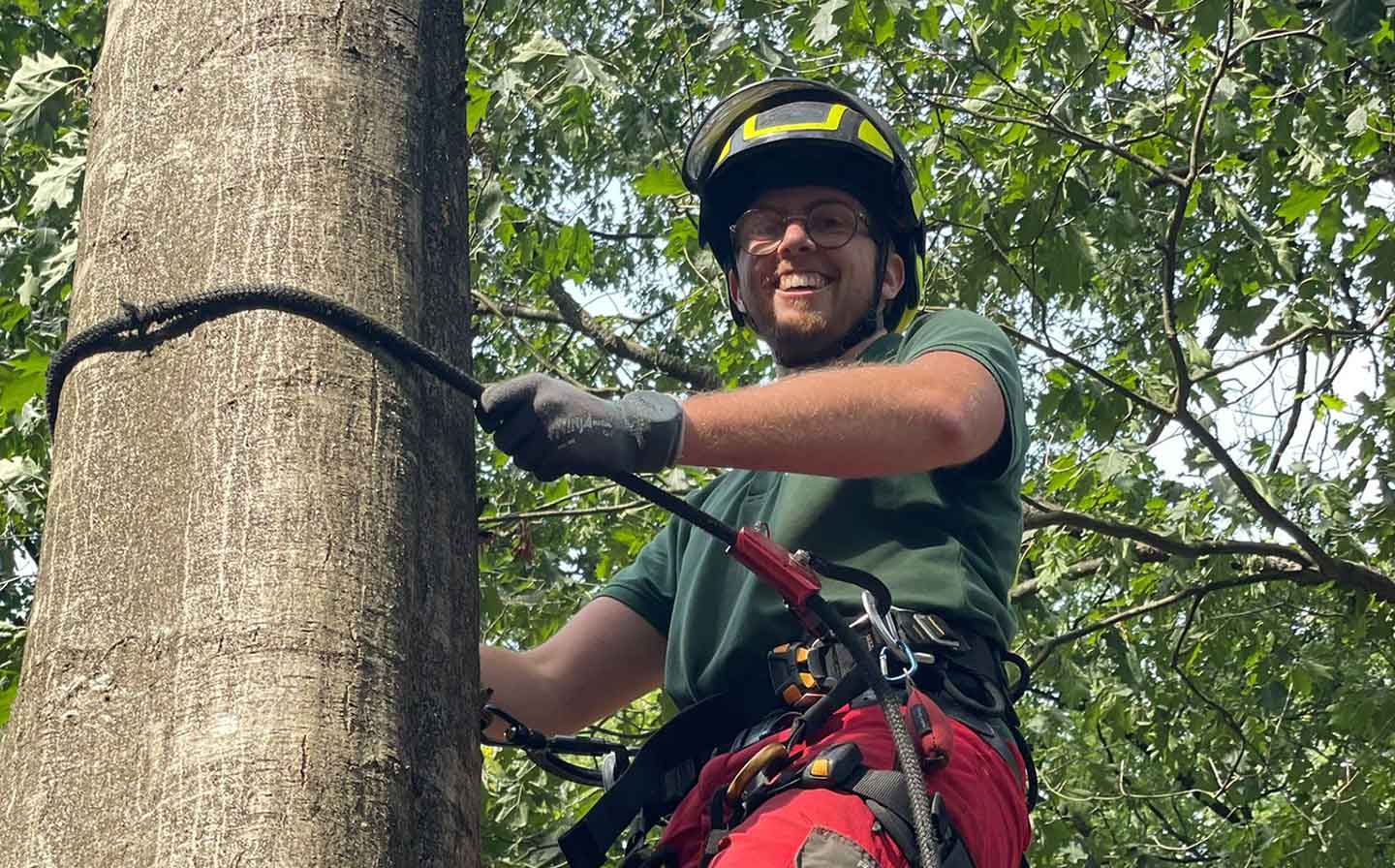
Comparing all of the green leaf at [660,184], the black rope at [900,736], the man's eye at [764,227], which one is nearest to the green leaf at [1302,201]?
the green leaf at [660,184]

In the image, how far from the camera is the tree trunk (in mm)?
1558

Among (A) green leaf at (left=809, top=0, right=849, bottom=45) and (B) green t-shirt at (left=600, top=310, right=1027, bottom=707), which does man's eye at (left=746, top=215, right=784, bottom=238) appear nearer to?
(B) green t-shirt at (left=600, top=310, right=1027, bottom=707)

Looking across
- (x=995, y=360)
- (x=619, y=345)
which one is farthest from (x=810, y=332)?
(x=619, y=345)

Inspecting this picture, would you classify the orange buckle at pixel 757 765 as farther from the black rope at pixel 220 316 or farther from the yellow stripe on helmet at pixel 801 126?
the yellow stripe on helmet at pixel 801 126

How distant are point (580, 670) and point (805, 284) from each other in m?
0.80

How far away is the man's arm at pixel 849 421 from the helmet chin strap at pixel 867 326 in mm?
543

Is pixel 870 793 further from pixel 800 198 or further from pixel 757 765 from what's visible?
pixel 800 198

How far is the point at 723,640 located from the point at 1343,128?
4.35 metres

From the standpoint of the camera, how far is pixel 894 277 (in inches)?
124

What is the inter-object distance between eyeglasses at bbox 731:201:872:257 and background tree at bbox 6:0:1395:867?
93.3 inches

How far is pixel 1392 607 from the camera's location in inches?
247

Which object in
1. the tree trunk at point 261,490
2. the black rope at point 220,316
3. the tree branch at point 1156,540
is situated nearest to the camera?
the tree trunk at point 261,490

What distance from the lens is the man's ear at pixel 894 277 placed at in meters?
3.14

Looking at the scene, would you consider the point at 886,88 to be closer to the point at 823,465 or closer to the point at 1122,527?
the point at 1122,527
